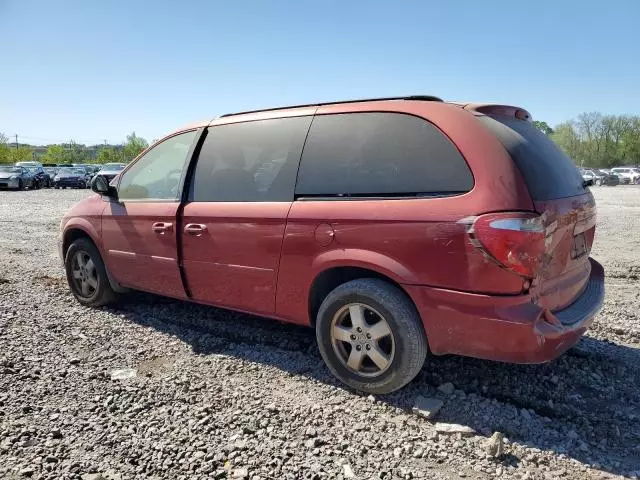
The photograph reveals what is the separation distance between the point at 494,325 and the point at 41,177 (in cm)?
3617

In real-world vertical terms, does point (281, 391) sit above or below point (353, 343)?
below

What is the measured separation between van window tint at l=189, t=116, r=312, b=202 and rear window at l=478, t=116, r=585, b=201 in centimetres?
138

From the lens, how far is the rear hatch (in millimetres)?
2770

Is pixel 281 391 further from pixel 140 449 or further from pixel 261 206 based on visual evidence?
pixel 261 206

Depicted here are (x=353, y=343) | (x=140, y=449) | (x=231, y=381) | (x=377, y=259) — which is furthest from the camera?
(x=231, y=381)

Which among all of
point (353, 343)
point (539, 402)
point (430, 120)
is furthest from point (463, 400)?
point (430, 120)

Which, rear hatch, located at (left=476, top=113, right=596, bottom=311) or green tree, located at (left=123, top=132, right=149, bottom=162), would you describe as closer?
rear hatch, located at (left=476, top=113, right=596, bottom=311)

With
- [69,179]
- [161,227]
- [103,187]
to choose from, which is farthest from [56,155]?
[161,227]

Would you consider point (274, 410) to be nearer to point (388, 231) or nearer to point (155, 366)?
point (155, 366)

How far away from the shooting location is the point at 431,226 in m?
2.82

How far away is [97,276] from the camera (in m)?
5.02

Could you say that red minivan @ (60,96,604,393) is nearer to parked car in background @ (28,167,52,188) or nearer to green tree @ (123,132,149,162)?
parked car in background @ (28,167,52,188)

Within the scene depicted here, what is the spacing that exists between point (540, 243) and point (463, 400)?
3.84ft

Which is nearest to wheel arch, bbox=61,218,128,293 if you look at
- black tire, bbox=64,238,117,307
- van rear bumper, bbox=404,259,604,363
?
black tire, bbox=64,238,117,307
